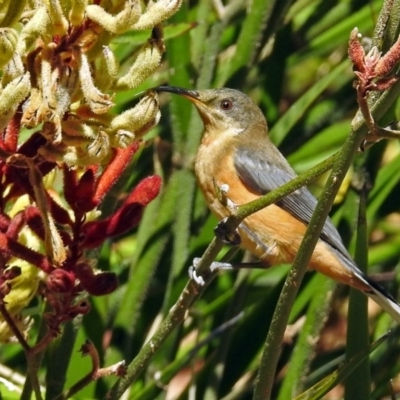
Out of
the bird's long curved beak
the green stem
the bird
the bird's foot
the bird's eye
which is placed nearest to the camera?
the green stem

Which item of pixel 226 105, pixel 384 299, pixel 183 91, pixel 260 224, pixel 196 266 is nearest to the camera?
pixel 196 266

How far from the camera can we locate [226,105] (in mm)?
2990

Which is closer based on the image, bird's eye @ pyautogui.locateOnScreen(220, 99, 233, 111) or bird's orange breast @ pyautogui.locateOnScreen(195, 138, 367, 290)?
bird's orange breast @ pyautogui.locateOnScreen(195, 138, 367, 290)

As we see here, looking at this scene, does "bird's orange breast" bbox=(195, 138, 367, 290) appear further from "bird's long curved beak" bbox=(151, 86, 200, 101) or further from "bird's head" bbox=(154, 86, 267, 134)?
"bird's long curved beak" bbox=(151, 86, 200, 101)

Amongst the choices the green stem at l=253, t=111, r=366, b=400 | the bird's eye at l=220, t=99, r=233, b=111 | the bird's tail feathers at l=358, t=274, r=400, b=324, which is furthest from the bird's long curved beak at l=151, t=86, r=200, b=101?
the green stem at l=253, t=111, r=366, b=400

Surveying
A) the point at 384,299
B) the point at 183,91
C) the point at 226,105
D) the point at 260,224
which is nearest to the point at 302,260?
the point at 384,299

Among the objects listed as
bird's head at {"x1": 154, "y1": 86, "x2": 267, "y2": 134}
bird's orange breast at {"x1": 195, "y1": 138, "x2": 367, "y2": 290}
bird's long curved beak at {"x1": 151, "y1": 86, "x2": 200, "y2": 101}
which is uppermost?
bird's long curved beak at {"x1": 151, "y1": 86, "x2": 200, "y2": 101}

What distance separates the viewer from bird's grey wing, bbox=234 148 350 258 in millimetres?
2727

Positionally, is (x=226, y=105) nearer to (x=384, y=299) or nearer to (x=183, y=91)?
(x=183, y=91)

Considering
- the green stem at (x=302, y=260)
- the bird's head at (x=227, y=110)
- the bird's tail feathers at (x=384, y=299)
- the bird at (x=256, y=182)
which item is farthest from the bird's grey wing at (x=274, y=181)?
the green stem at (x=302, y=260)

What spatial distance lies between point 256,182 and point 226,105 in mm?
323

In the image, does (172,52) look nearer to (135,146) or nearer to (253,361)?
(253,361)

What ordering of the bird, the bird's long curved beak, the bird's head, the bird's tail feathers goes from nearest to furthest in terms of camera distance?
the bird's tail feathers
the bird's long curved beak
the bird
the bird's head

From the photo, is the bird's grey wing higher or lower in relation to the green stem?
lower
